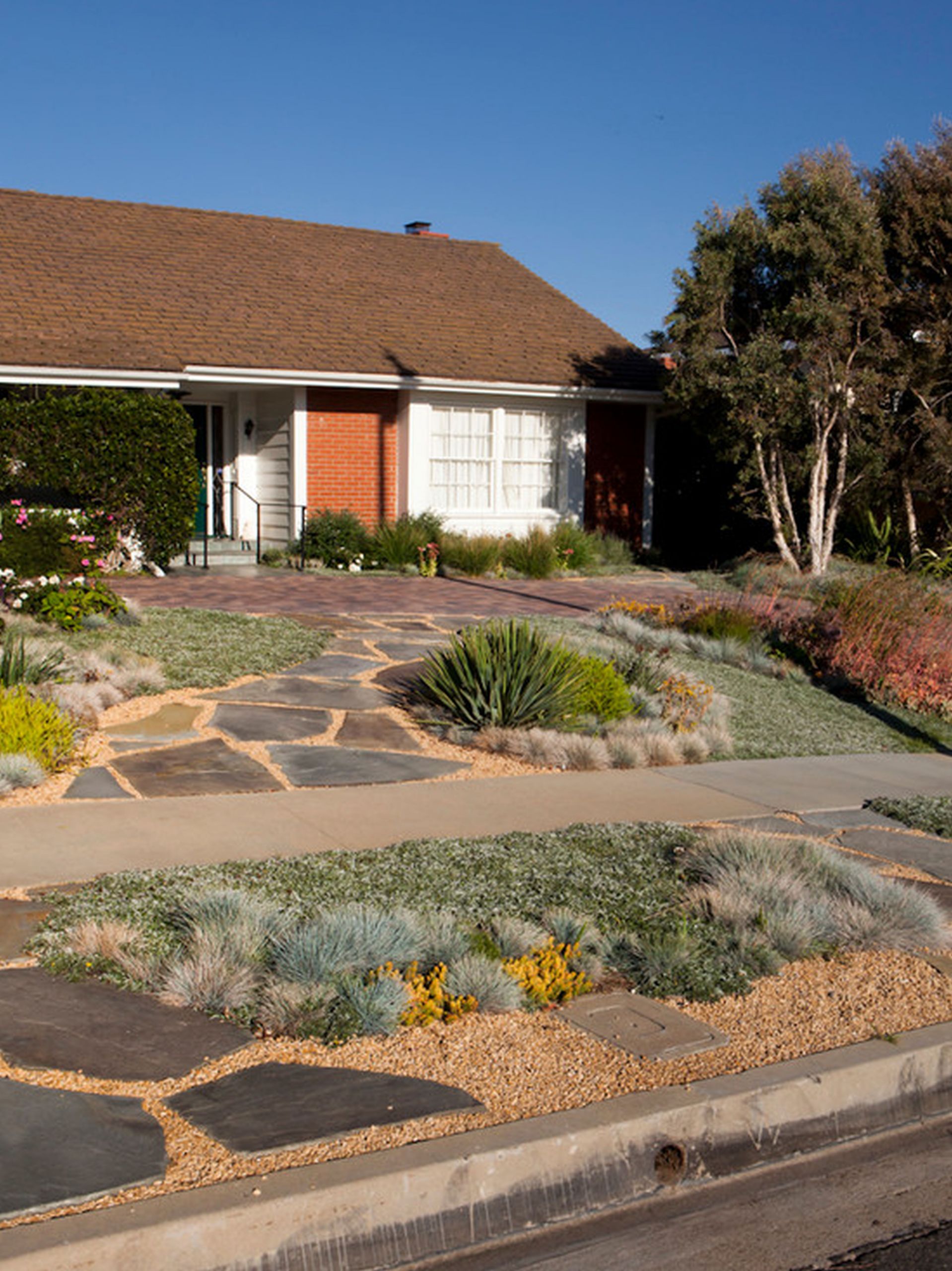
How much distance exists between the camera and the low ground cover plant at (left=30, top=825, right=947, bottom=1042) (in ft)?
15.9

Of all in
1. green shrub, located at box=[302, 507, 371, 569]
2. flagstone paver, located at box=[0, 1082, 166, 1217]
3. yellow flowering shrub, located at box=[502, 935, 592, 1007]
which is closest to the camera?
flagstone paver, located at box=[0, 1082, 166, 1217]

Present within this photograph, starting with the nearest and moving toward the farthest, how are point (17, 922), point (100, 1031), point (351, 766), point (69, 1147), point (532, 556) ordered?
point (69, 1147) < point (100, 1031) < point (17, 922) < point (351, 766) < point (532, 556)

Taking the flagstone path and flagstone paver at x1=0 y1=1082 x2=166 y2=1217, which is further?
the flagstone path

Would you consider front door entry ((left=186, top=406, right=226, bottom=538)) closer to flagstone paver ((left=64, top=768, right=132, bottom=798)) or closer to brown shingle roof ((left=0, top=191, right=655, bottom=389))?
brown shingle roof ((left=0, top=191, right=655, bottom=389))

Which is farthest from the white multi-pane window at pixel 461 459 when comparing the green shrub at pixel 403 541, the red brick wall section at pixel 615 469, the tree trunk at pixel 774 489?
the tree trunk at pixel 774 489

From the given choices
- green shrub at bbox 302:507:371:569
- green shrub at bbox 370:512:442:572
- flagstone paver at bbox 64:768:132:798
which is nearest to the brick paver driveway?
green shrub at bbox 302:507:371:569

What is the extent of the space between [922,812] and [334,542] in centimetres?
1315

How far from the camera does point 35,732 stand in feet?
25.8

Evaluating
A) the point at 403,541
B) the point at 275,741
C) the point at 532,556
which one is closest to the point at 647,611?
the point at 532,556

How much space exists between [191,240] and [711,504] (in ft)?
32.4

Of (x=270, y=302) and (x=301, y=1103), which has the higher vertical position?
(x=270, y=302)

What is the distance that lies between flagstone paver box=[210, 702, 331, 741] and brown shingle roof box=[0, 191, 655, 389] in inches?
368

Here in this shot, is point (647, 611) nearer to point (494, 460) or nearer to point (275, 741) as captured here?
point (275, 741)

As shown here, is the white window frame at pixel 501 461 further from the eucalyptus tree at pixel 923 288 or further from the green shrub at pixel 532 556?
the eucalyptus tree at pixel 923 288
